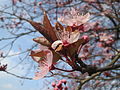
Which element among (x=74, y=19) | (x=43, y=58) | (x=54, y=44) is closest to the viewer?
(x=54, y=44)

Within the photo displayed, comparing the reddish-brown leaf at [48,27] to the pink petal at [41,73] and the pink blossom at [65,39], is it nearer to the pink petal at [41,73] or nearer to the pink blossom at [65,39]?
the pink blossom at [65,39]

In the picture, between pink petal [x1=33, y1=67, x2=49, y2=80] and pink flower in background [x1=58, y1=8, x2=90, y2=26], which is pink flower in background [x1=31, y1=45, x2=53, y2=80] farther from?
pink flower in background [x1=58, y1=8, x2=90, y2=26]

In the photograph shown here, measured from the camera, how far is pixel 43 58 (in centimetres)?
75

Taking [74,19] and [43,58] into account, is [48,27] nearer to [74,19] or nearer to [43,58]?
[43,58]

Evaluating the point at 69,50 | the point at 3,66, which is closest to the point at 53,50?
the point at 69,50

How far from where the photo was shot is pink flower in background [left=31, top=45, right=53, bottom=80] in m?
0.72

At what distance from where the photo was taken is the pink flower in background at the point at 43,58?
72 centimetres

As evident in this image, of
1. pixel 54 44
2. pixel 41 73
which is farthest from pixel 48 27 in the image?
pixel 41 73

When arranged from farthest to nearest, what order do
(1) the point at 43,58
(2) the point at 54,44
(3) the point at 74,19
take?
(3) the point at 74,19 → (1) the point at 43,58 → (2) the point at 54,44

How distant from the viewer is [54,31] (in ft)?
2.23

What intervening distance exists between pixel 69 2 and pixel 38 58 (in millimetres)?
3885

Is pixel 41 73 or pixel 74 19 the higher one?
pixel 74 19

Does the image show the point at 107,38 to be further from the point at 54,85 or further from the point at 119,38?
the point at 54,85

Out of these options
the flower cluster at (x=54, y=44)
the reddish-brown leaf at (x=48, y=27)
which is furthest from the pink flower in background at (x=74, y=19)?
the reddish-brown leaf at (x=48, y=27)
